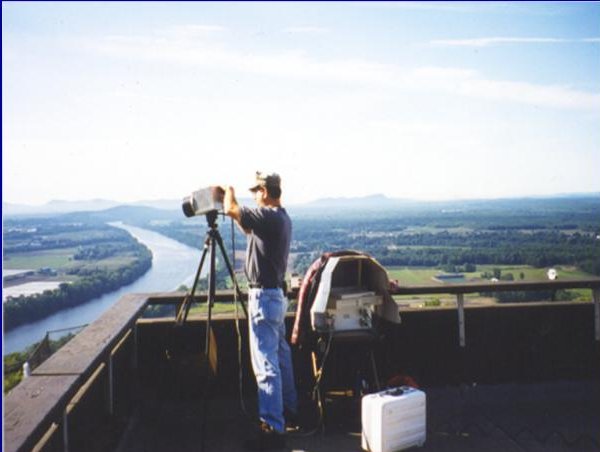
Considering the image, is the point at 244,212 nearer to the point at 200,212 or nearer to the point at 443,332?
the point at 200,212

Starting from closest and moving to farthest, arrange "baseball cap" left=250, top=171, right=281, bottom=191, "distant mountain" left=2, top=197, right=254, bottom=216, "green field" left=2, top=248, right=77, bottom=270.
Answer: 1. "baseball cap" left=250, top=171, right=281, bottom=191
2. "green field" left=2, top=248, right=77, bottom=270
3. "distant mountain" left=2, top=197, right=254, bottom=216

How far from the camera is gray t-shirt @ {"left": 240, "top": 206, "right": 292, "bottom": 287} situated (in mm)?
3580

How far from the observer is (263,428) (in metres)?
3.62

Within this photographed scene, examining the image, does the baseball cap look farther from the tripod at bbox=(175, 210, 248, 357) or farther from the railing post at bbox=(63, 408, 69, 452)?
the railing post at bbox=(63, 408, 69, 452)

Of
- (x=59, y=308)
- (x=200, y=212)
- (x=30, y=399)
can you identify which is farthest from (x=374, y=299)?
(x=59, y=308)

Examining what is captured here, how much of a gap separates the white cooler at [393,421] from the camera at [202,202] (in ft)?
5.72

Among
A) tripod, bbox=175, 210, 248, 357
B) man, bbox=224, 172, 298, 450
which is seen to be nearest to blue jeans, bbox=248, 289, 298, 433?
man, bbox=224, 172, 298, 450

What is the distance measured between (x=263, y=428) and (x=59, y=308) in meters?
33.9

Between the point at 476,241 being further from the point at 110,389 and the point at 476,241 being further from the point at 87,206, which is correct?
the point at 87,206

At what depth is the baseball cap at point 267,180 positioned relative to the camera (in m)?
3.74

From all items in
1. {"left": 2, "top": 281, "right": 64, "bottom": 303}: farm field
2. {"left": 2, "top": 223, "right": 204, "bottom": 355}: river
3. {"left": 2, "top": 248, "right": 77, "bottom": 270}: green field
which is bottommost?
{"left": 2, "top": 223, "right": 204, "bottom": 355}: river

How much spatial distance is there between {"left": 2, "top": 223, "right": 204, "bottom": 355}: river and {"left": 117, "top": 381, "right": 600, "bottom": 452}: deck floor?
28.6 ft

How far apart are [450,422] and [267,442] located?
1.44 m

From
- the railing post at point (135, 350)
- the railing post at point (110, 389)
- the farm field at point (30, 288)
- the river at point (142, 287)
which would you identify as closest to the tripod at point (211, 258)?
the railing post at point (110, 389)
